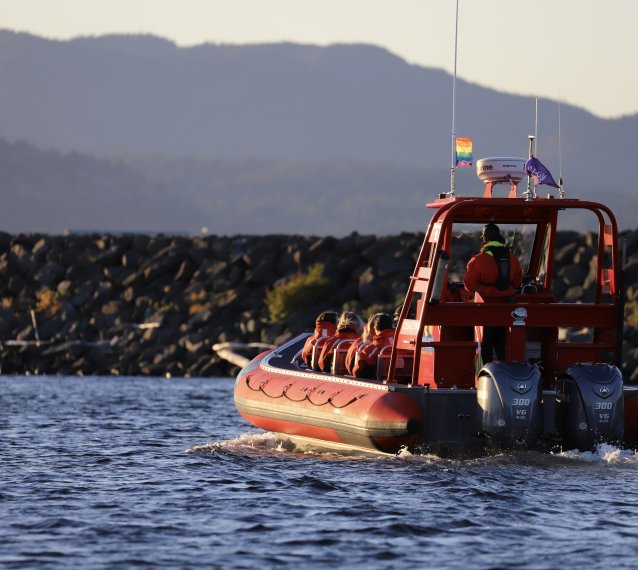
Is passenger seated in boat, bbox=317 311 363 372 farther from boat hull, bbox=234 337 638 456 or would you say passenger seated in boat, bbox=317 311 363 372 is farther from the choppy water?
the choppy water

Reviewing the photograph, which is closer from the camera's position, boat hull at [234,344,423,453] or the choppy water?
the choppy water

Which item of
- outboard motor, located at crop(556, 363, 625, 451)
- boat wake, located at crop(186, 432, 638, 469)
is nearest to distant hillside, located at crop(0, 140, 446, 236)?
boat wake, located at crop(186, 432, 638, 469)

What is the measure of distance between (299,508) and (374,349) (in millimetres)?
4206

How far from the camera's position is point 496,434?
51.8 feet

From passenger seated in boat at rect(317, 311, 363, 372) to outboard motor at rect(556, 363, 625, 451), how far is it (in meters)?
3.64

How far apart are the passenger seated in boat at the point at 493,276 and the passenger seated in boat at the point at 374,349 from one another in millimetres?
1407

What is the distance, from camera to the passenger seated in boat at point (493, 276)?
17.0 m

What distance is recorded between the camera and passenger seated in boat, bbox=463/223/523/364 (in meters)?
17.0

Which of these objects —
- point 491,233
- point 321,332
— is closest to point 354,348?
point 321,332

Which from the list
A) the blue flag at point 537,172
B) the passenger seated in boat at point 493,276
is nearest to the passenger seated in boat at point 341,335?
the passenger seated in boat at point 493,276

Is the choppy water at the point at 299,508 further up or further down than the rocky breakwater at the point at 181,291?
further down

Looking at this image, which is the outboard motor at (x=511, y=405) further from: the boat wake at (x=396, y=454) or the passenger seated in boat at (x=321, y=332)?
the passenger seated in boat at (x=321, y=332)

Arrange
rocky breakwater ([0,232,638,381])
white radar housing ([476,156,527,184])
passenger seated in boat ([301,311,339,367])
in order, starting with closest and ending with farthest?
1. white radar housing ([476,156,527,184])
2. passenger seated in boat ([301,311,339,367])
3. rocky breakwater ([0,232,638,381])

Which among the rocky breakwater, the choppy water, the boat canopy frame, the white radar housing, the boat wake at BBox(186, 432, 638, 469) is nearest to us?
the choppy water
